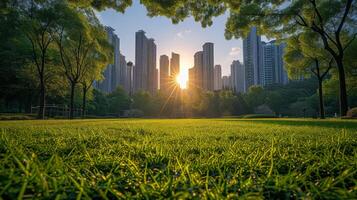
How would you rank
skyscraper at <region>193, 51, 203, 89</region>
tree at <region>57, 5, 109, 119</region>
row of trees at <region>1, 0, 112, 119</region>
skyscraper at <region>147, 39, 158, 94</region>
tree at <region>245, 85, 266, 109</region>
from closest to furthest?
row of trees at <region>1, 0, 112, 119</region>
tree at <region>57, 5, 109, 119</region>
tree at <region>245, 85, 266, 109</region>
skyscraper at <region>193, 51, 203, 89</region>
skyscraper at <region>147, 39, 158, 94</region>

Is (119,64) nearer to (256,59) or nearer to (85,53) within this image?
(256,59)

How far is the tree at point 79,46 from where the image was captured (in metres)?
26.5

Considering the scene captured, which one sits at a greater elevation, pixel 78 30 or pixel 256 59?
pixel 256 59

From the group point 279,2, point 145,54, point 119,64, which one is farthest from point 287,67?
point 119,64

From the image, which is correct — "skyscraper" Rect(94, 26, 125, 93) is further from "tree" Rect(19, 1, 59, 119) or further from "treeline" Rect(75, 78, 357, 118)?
"tree" Rect(19, 1, 59, 119)

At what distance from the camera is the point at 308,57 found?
1014 inches

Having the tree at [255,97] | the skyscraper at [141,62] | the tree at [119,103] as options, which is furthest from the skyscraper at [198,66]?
the tree at [119,103]

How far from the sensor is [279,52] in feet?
313

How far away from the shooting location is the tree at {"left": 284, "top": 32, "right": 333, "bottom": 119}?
2311 centimetres

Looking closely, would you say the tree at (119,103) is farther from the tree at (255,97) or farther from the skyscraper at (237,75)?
the skyscraper at (237,75)

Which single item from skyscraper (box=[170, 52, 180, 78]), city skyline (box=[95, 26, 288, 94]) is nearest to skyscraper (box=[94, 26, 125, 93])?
city skyline (box=[95, 26, 288, 94])

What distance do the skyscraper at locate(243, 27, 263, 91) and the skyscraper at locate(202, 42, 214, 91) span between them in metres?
17.3

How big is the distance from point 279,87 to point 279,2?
68.3 metres

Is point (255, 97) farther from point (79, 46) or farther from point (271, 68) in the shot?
point (79, 46)
